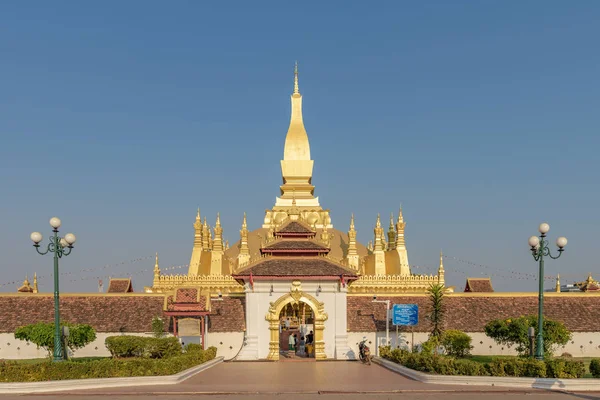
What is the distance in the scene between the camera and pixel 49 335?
3086cm

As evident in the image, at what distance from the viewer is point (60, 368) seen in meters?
23.0

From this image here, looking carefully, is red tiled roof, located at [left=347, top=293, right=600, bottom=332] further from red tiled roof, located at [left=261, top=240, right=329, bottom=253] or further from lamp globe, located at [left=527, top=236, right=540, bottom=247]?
lamp globe, located at [left=527, top=236, right=540, bottom=247]

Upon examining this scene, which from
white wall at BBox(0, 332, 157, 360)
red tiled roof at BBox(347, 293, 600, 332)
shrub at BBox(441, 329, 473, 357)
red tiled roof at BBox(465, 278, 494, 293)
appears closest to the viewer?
shrub at BBox(441, 329, 473, 357)

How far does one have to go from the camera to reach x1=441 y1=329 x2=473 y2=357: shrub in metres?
33.3

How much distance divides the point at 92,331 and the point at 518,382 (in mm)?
19384

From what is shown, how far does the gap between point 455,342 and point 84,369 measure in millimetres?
17792

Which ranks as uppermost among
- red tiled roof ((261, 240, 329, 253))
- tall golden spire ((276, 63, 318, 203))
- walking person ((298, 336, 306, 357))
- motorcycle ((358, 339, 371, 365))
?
tall golden spire ((276, 63, 318, 203))

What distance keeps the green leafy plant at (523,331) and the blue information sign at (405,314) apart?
3.58 m

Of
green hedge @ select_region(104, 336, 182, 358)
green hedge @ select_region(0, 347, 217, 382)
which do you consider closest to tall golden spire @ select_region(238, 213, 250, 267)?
green hedge @ select_region(104, 336, 182, 358)

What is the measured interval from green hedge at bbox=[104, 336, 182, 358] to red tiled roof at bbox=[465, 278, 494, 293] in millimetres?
29867

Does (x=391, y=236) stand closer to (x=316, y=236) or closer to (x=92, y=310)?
(x=316, y=236)

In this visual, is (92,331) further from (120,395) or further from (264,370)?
(120,395)

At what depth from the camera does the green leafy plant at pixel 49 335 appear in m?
30.9

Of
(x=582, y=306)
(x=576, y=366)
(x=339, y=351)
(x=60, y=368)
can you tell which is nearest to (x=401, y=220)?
(x=582, y=306)
